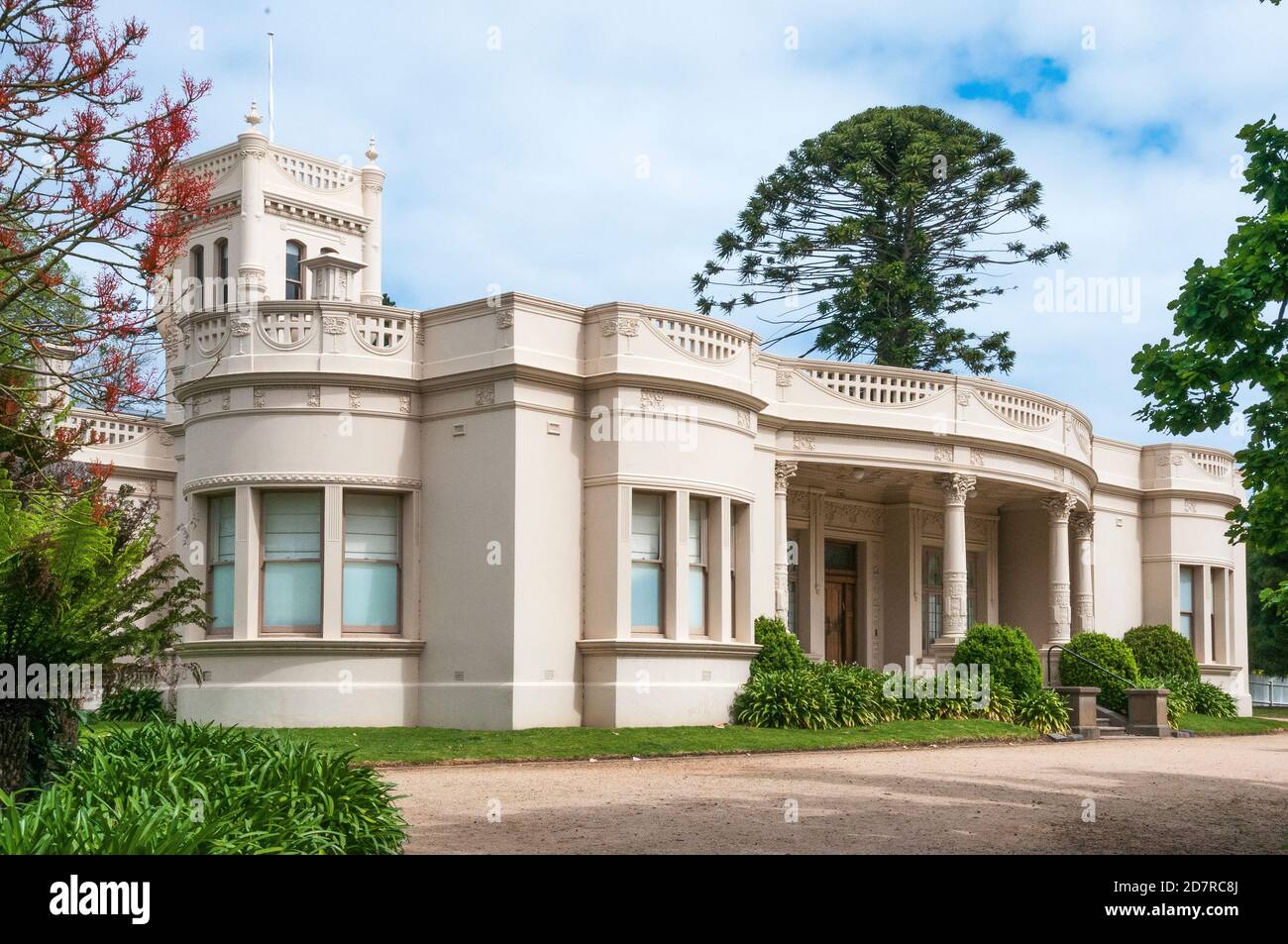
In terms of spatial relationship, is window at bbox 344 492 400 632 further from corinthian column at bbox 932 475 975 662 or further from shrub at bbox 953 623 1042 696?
corinthian column at bbox 932 475 975 662

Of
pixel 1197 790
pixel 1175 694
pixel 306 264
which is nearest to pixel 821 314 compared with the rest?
pixel 1175 694

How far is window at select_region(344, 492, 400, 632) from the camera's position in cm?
2128

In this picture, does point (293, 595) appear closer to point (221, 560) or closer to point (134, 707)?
point (221, 560)

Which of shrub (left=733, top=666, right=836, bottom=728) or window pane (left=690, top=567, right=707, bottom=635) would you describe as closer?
shrub (left=733, top=666, right=836, bottom=728)

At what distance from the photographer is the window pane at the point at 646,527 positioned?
21.8 m

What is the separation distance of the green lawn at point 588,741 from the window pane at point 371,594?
6.45ft

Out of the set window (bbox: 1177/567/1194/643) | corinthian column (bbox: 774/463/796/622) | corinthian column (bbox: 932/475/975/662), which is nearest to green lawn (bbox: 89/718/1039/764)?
corinthian column (bbox: 774/463/796/622)

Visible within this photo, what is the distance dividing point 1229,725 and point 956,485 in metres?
7.47

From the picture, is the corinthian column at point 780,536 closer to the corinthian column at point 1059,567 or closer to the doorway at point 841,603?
the doorway at point 841,603

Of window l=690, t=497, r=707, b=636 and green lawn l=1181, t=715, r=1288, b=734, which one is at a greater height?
window l=690, t=497, r=707, b=636

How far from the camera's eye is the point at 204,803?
328 inches

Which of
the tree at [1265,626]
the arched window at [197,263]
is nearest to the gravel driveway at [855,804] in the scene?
the tree at [1265,626]

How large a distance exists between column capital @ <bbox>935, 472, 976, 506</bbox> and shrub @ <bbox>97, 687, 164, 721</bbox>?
14.3 m

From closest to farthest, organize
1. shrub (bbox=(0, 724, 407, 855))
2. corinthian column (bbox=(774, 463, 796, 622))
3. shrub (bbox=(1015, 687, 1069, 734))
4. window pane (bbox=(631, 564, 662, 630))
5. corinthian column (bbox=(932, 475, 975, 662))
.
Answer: shrub (bbox=(0, 724, 407, 855))
window pane (bbox=(631, 564, 662, 630))
shrub (bbox=(1015, 687, 1069, 734))
corinthian column (bbox=(774, 463, 796, 622))
corinthian column (bbox=(932, 475, 975, 662))
